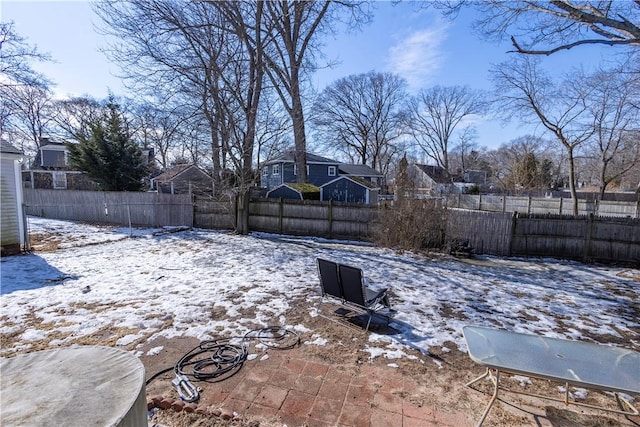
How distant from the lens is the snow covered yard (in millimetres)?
3812

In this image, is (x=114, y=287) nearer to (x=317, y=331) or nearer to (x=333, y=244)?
(x=317, y=331)

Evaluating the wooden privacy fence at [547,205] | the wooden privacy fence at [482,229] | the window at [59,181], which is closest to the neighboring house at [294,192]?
the wooden privacy fence at [547,205]

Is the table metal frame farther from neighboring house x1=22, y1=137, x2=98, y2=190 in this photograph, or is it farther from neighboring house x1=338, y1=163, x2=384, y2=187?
neighboring house x1=338, y1=163, x2=384, y2=187

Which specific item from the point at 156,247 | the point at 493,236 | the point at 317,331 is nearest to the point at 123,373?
the point at 317,331

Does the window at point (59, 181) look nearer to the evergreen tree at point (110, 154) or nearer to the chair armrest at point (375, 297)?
the evergreen tree at point (110, 154)

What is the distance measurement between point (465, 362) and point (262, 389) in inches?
83.7

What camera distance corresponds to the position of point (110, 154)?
16.1 meters

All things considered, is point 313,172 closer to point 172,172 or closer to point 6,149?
point 172,172

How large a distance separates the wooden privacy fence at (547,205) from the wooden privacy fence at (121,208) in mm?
11717

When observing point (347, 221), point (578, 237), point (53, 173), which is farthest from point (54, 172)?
point (578, 237)

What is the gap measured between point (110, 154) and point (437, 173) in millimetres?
37060

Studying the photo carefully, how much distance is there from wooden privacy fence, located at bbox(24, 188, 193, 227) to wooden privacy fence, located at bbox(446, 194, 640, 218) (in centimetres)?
1172

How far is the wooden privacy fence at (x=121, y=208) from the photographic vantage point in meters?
12.7

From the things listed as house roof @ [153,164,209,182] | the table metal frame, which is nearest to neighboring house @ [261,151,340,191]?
house roof @ [153,164,209,182]
